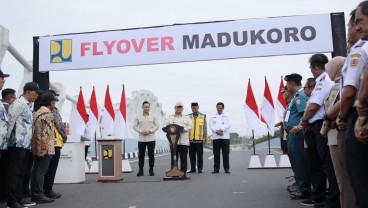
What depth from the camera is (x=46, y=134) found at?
566 centimetres

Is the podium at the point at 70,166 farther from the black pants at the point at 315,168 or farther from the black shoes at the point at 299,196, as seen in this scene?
the black pants at the point at 315,168

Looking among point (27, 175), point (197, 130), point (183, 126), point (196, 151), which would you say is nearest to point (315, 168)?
point (27, 175)

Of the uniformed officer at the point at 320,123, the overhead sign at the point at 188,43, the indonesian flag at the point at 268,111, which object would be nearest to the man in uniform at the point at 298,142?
the uniformed officer at the point at 320,123

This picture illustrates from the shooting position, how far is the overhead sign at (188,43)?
26.2 ft

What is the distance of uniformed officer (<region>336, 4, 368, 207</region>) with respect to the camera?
90.0 inches

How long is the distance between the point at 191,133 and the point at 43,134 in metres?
4.81

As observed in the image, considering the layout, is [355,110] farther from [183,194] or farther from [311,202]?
[183,194]

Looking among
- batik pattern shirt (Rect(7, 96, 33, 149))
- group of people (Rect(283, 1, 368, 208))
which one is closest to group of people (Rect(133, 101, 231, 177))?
group of people (Rect(283, 1, 368, 208))

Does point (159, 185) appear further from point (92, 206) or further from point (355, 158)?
point (355, 158)

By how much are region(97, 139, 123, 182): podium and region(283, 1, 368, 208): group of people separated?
3902 millimetres

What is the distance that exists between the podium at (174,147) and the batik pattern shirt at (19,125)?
11.6 feet

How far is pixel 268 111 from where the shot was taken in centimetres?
1103

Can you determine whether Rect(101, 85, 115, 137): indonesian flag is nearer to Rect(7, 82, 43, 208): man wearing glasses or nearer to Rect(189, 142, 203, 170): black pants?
Rect(189, 142, 203, 170): black pants

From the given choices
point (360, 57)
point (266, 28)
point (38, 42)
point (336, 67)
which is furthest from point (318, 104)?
point (38, 42)
